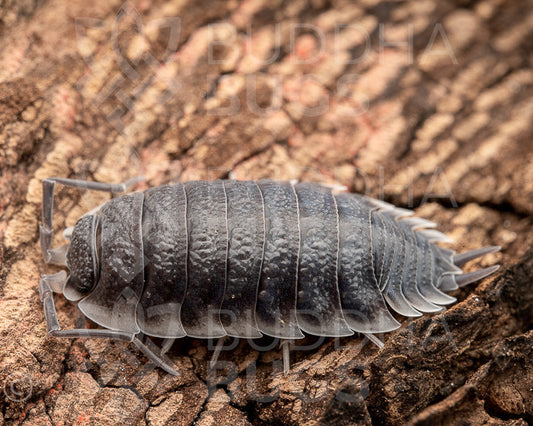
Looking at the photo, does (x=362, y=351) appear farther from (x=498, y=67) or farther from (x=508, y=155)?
(x=498, y=67)

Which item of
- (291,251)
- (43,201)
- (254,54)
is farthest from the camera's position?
(254,54)

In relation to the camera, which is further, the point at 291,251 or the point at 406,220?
the point at 406,220

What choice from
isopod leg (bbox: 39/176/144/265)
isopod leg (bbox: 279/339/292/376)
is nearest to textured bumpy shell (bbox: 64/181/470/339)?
isopod leg (bbox: 279/339/292/376)

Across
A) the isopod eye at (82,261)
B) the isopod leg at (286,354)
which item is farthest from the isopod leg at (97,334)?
the isopod leg at (286,354)

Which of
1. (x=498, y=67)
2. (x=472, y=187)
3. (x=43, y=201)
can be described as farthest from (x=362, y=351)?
(x=498, y=67)

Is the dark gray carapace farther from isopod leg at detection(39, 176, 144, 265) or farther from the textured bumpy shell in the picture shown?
isopod leg at detection(39, 176, 144, 265)

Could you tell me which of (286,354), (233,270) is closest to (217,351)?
(286,354)

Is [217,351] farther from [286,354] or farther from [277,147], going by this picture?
[277,147]
